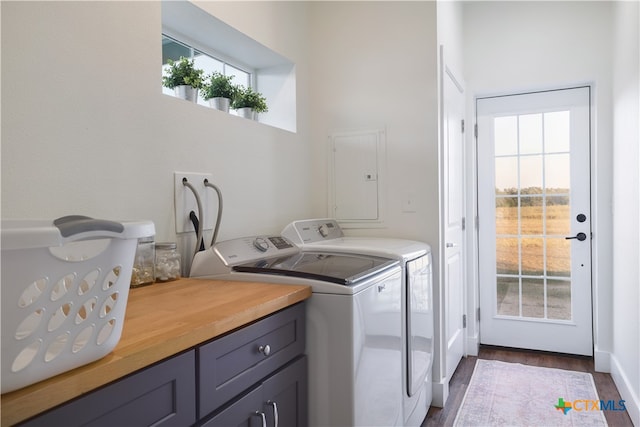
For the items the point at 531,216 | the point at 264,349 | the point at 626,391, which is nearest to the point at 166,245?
the point at 264,349

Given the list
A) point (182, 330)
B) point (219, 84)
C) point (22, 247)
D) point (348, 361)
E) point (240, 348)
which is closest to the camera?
point (22, 247)

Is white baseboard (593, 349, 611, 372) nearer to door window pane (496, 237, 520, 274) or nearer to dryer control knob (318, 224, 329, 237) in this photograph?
door window pane (496, 237, 520, 274)

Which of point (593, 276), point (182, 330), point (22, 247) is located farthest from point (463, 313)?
point (22, 247)

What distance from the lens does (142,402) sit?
789 mm

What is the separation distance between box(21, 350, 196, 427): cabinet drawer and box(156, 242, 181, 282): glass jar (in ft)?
2.16

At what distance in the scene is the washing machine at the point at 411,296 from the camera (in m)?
1.85

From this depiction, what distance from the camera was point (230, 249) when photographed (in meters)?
1.65

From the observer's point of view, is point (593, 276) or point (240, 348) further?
point (593, 276)

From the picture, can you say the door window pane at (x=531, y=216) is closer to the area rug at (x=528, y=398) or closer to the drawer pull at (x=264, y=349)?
the area rug at (x=528, y=398)

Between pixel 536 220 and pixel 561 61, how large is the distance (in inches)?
45.0

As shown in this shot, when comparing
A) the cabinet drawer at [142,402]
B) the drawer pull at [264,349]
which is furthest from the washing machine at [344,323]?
the cabinet drawer at [142,402]

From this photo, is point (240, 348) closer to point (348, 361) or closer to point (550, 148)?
point (348, 361)

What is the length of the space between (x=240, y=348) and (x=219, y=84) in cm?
133

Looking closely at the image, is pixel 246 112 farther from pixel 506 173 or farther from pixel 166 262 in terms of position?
pixel 506 173
